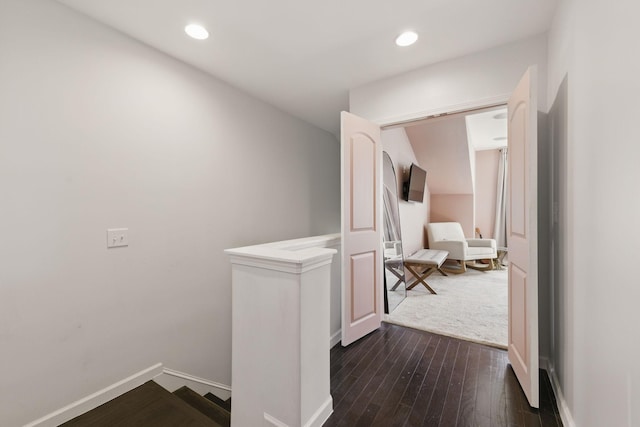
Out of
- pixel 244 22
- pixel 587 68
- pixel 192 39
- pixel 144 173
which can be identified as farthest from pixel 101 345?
pixel 587 68

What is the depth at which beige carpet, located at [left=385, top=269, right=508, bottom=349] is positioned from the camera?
8.52 feet

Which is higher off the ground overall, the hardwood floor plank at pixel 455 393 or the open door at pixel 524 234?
the open door at pixel 524 234

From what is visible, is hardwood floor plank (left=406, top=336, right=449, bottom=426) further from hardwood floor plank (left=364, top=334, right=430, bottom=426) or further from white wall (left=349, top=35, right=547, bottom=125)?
white wall (left=349, top=35, right=547, bottom=125)

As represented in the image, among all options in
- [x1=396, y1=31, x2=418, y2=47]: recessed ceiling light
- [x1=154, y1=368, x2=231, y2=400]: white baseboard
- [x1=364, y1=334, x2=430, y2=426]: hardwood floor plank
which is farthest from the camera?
[x1=154, y1=368, x2=231, y2=400]: white baseboard

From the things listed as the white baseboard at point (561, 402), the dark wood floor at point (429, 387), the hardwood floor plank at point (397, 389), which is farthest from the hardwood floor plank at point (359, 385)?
the white baseboard at point (561, 402)

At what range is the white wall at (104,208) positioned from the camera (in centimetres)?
145

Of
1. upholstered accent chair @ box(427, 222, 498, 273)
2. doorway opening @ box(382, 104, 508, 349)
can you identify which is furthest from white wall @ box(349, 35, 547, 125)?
upholstered accent chair @ box(427, 222, 498, 273)

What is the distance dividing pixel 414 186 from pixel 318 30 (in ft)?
10.9

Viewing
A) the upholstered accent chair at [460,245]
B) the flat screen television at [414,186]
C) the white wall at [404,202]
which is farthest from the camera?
the upholstered accent chair at [460,245]

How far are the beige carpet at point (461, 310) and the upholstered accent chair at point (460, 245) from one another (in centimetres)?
51

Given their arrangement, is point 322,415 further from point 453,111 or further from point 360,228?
point 453,111

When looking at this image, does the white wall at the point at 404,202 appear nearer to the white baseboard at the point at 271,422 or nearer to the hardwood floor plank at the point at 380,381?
the hardwood floor plank at the point at 380,381

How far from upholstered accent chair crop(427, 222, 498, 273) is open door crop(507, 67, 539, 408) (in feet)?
10.7

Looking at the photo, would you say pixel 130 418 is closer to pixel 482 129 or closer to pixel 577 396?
pixel 577 396
